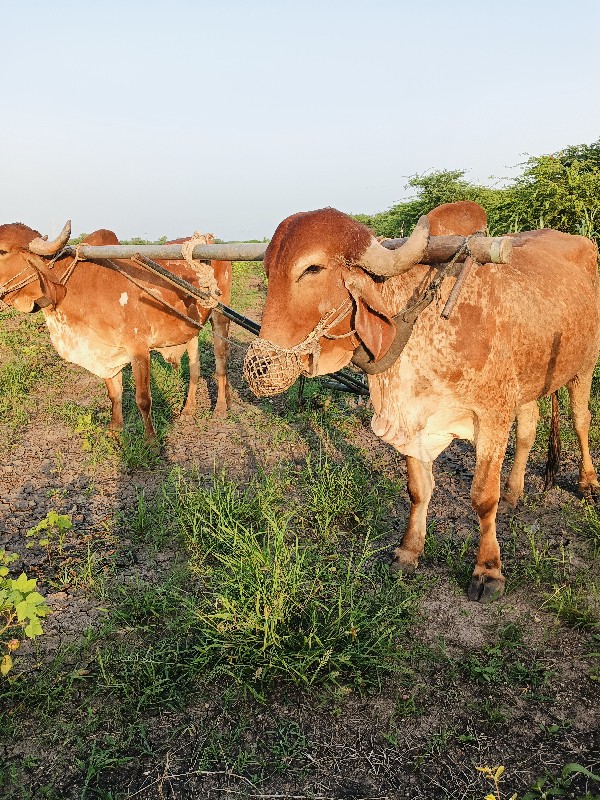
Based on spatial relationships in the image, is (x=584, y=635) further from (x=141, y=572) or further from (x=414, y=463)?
(x=141, y=572)

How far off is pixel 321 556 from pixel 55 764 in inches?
70.3

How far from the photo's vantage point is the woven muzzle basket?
8.98 ft

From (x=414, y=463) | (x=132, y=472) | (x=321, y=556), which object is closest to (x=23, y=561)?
(x=132, y=472)

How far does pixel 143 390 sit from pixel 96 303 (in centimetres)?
96

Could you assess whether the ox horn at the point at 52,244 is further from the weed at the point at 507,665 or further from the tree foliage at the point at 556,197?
the weed at the point at 507,665

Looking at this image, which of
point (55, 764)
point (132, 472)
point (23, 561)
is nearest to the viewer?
point (55, 764)

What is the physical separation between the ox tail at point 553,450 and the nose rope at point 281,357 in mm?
Answer: 2713

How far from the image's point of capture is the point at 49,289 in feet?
18.1

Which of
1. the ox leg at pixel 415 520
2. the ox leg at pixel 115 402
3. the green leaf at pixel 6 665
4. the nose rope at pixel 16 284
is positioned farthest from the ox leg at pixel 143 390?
the green leaf at pixel 6 665

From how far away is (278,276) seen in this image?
9.24 feet

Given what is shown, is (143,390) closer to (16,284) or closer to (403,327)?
(16,284)

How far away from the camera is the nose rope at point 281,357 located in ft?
9.00

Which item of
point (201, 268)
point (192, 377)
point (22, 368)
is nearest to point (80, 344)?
point (192, 377)

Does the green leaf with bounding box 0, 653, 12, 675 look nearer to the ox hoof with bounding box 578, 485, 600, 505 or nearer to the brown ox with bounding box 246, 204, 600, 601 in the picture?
the brown ox with bounding box 246, 204, 600, 601
